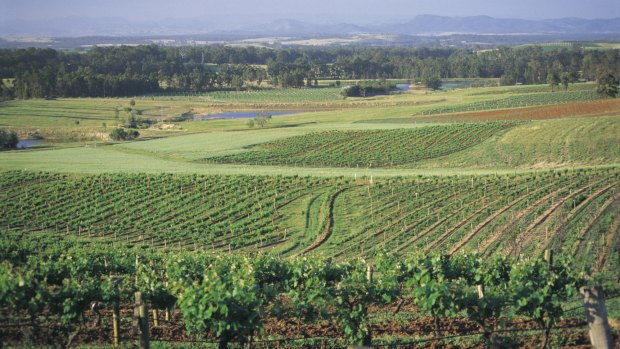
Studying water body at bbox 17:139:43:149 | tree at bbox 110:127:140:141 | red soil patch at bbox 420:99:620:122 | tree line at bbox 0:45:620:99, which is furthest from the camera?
tree line at bbox 0:45:620:99

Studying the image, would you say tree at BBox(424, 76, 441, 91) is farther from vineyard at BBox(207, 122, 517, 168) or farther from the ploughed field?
the ploughed field

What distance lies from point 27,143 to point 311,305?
250 ft

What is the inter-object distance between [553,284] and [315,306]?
223 inches

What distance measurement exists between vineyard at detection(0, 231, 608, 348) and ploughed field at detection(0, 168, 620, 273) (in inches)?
362

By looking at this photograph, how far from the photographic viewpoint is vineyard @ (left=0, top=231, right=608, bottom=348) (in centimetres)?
1444

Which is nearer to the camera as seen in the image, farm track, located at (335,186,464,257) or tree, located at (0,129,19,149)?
farm track, located at (335,186,464,257)

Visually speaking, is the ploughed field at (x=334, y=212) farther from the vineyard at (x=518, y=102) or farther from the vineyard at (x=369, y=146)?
the vineyard at (x=518, y=102)

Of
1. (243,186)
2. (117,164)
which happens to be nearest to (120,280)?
(243,186)

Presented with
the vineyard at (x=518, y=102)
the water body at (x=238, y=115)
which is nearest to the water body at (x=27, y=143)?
the water body at (x=238, y=115)

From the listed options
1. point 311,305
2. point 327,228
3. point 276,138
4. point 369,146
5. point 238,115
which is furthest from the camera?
point 238,115

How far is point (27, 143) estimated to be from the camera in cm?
8381

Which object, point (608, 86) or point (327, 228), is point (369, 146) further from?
point (608, 86)

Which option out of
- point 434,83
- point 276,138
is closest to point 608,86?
point 276,138

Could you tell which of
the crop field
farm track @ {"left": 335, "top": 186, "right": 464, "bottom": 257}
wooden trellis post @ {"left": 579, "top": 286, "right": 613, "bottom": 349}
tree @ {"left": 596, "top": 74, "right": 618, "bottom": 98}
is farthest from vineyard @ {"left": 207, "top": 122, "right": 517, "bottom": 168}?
wooden trellis post @ {"left": 579, "top": 286, "right": 613, "bottom": 349}
